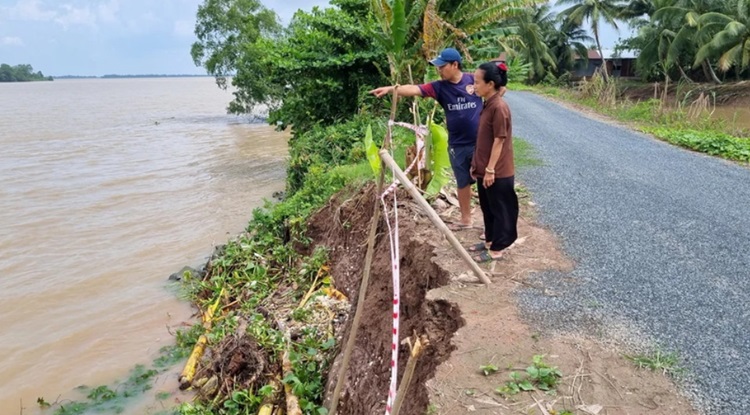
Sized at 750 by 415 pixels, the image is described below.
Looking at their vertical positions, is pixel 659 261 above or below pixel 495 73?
below

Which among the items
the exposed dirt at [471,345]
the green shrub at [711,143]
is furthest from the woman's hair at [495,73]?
the green shrub at [711,143]

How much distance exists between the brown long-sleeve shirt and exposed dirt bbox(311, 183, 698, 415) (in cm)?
82

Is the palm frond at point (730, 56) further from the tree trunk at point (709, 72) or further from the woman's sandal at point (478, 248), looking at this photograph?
the woman's sandal at point (478, 248)

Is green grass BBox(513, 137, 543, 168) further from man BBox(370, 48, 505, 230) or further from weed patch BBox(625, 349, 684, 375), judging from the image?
weed patch BBox(625, 349, 684, 375)

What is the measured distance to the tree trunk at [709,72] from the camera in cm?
2928

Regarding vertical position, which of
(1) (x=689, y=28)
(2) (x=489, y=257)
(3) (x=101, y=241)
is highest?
(1) (x=689, y=28)

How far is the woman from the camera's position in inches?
162

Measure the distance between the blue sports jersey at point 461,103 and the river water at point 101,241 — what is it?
3779 millimetres

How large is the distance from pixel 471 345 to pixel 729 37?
28250mm

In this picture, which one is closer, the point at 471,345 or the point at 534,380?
the point at 534,380

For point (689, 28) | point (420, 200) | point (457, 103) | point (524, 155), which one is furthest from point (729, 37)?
point (420, 200)

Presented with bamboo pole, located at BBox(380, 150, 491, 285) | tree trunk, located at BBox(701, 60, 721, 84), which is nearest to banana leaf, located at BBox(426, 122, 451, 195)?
bamboo pole, located at BBox(380, 150, 491, 285)

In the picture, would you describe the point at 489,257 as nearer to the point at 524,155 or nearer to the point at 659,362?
the point at 659,362

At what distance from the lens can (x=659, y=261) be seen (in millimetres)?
4641
